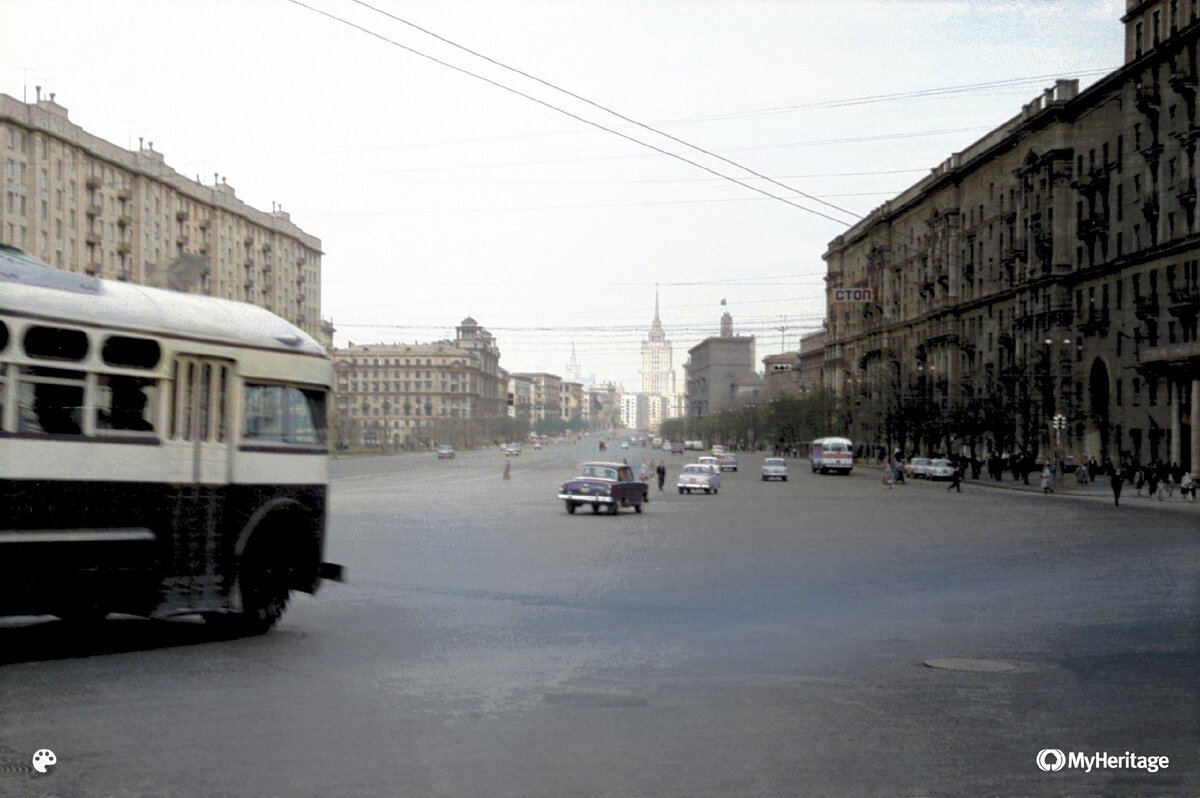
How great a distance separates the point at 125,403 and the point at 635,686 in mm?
5107

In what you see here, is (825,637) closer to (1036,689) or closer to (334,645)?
(1036,689)

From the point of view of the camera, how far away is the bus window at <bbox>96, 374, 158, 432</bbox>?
1148cm

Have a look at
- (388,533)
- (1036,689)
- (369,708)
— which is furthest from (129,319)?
(388,533)

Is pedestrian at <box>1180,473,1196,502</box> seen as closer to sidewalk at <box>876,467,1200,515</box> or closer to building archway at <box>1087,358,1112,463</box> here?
sidewalk at <box>876,467,1200,515</box>

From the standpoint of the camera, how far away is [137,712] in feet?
28.8

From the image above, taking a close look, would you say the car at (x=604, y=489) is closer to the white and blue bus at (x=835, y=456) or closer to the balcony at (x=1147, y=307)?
the balcony at (x=1147, y=307)

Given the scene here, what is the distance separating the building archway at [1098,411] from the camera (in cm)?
7619

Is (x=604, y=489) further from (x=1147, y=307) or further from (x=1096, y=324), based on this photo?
(x=1096, y=324)

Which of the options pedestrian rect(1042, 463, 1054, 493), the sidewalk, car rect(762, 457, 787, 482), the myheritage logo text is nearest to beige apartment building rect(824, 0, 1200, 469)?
the sidewalk

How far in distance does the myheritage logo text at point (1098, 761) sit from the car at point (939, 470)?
7398 centimetres

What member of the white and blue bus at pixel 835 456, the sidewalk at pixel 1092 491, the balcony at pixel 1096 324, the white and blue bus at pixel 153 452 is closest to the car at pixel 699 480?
the sidewalk at pixel 1092 491

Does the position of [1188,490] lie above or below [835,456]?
below

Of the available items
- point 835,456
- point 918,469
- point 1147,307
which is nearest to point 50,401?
point 1147,307

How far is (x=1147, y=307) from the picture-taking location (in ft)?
223
